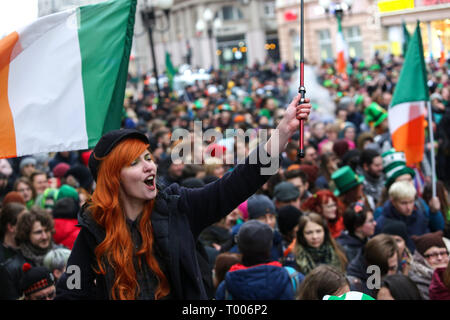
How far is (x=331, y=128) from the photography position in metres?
10.5

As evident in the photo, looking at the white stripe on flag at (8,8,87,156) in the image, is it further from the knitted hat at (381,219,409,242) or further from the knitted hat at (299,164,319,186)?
the knitted hat at (299,164,319,186)

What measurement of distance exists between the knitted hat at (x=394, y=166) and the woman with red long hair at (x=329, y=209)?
0.87 m

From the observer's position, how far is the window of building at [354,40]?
39.1 m

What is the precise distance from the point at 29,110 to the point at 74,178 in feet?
12.4

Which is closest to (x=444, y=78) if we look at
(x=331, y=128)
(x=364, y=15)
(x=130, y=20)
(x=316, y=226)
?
(x=331, y=128)

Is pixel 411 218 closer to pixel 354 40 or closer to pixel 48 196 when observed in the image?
pixel 48 196

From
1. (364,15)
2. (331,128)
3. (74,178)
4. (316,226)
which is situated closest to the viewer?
(316,226)

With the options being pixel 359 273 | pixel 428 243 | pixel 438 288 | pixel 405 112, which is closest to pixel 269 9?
pixel 405 112

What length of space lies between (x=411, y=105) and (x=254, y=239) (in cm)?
371

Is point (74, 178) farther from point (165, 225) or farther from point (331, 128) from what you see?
point (165, 225)

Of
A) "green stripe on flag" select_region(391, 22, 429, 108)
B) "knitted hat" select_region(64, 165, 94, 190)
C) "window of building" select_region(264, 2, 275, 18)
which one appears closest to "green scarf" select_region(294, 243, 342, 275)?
"green stripe on flag" select_region(391, 22, 429, 108)

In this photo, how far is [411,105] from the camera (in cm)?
702

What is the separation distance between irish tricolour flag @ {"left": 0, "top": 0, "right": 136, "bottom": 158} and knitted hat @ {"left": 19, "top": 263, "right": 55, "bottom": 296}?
820 mm

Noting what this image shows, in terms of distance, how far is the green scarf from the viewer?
4.83 meters
